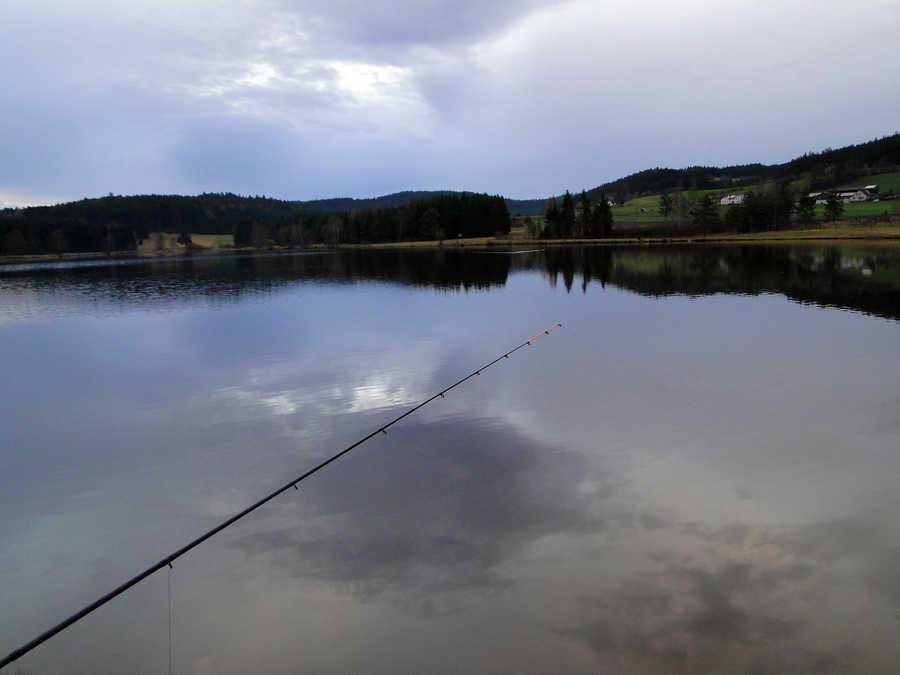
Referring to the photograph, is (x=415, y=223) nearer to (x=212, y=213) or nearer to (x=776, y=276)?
Answer: (x=776, y=276)

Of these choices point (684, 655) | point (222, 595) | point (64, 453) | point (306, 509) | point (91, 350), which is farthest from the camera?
point (91, 350)

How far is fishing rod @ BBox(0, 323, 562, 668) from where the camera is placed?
171 inches

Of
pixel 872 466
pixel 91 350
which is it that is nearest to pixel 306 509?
pixel 872 466

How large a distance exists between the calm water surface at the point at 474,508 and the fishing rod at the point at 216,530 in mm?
224

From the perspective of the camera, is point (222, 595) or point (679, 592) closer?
point (679, 592)

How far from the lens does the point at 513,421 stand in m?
10.0

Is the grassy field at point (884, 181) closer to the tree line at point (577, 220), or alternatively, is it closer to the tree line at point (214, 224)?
the tree line at point (577, 220)

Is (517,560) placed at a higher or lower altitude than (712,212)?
lower

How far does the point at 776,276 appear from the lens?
32688 millimetres

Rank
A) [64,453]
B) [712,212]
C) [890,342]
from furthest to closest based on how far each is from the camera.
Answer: [712,212]
[890,342]
[64,453]

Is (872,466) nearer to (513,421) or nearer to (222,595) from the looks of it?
(513,421)

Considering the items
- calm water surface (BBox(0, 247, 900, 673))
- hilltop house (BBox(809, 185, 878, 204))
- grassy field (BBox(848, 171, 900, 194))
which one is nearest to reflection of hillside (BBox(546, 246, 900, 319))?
calm water surface (BBox(0, 247, 900, 673))

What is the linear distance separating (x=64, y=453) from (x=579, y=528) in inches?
360

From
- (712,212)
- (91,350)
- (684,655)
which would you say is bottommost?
(684,655)
